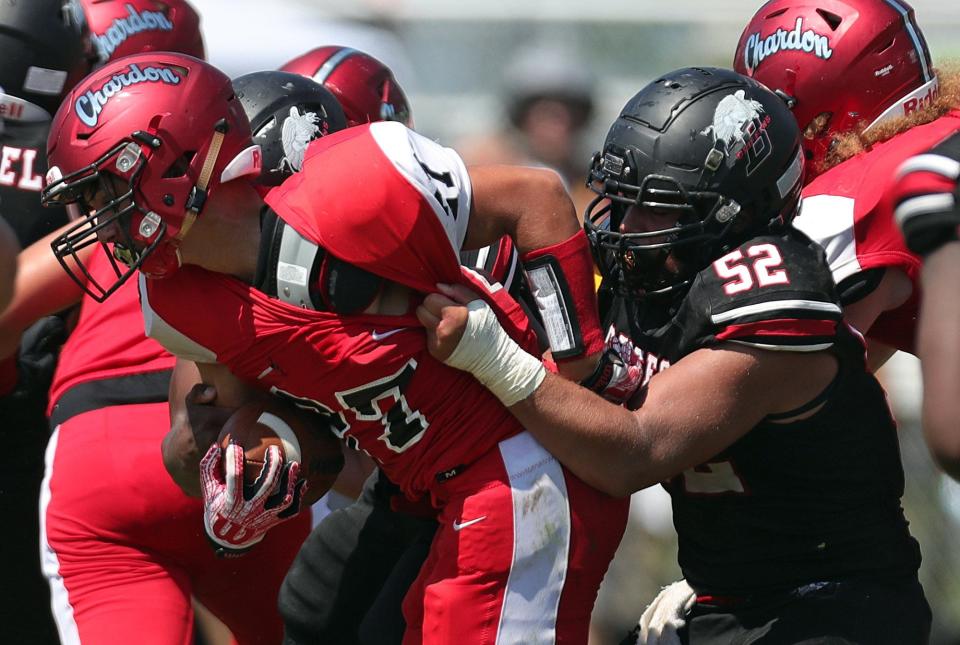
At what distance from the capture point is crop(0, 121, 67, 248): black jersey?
4.19 meters

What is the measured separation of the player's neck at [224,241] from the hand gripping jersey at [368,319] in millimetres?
37

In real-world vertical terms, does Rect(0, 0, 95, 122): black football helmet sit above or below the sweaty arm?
above

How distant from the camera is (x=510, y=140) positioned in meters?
6.53

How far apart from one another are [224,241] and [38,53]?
1.83 meters

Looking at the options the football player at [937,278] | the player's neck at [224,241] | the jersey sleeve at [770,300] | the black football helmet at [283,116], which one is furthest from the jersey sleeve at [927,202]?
the black football helmet at [283,116]

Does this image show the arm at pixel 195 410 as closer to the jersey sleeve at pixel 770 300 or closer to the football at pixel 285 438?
the football at pixel 285 438

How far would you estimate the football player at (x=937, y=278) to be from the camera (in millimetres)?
2295

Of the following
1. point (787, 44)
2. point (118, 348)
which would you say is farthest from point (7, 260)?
point (787, 44)

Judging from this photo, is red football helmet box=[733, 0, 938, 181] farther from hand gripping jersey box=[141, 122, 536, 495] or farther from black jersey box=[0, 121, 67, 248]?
black jersey box=[0, 121, 67, 248]

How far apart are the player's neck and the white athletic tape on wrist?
0.50 metres

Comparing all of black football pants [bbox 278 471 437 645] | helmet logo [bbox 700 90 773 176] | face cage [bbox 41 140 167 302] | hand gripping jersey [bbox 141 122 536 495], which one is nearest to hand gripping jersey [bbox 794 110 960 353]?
helmet logo [bbox 700 90 773 176]

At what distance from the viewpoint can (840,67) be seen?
3748mm

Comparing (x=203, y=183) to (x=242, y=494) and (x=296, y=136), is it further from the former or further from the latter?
(x=242, y=494)

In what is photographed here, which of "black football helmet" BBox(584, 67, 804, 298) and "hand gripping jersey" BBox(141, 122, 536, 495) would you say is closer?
"hand gripping jersey" BBox(141, 122, 536, 495)
